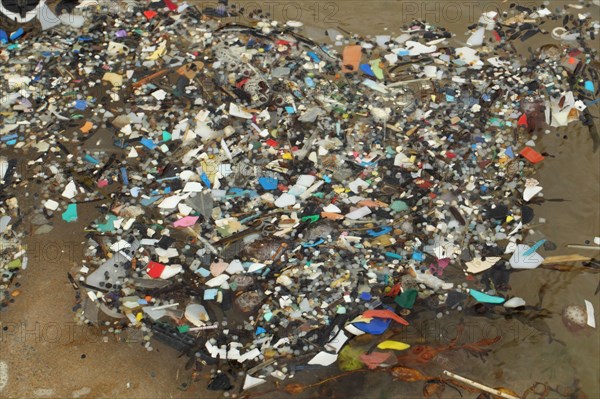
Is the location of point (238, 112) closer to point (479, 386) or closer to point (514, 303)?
point (514, 303)

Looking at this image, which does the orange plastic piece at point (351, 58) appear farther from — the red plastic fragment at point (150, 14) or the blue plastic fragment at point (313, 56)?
the red plastic fragment at point (150, 14)

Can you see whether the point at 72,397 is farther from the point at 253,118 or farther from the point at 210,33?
the point at 210,33

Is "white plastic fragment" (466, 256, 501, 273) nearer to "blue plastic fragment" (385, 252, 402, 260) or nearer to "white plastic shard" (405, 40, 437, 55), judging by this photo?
"blue plastic fragment" (385, 252, 402, 260)

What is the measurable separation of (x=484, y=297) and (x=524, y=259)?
0.42 meters

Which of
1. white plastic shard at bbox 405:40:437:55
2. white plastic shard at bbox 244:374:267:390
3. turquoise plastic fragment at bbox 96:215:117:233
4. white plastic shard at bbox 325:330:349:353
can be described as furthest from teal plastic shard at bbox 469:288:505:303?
turquoise plastic fragment at bbox 96:215:117:233

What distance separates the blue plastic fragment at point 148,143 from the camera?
4789mm

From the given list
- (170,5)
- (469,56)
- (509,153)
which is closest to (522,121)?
(509,153)

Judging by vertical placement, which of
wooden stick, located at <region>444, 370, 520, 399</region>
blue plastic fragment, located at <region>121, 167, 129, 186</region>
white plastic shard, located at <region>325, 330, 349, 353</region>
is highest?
blue plastic fragment, located at <region>121, 167, 129, 186</region>

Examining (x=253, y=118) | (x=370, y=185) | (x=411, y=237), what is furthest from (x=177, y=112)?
(x=411, y=237)

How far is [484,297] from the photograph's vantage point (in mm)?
4180

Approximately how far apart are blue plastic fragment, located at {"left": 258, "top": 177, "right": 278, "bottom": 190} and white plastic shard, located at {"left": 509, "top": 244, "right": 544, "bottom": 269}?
68.4 inches

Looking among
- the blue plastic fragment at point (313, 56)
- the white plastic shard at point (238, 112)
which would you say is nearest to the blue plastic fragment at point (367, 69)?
the blue plastic fragment at point (313, 56)

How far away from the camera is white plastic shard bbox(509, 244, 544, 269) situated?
14.1ft

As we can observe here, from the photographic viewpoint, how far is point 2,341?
13.1 feet
